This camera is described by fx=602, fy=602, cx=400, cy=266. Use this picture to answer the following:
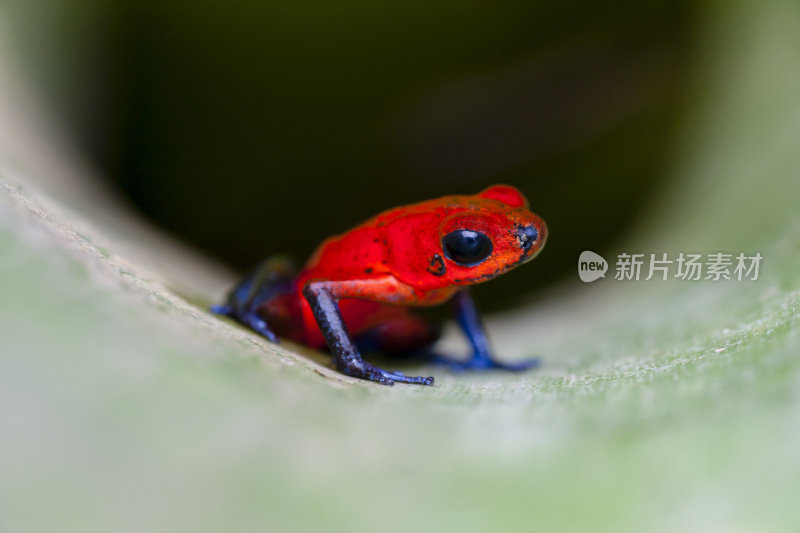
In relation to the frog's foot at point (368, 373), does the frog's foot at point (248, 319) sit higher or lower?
higher

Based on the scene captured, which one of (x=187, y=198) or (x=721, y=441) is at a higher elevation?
(x=187, y=198)

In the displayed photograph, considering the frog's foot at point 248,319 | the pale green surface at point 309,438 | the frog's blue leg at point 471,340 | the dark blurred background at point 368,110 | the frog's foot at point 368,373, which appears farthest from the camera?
the dark blurred background at point 368,110

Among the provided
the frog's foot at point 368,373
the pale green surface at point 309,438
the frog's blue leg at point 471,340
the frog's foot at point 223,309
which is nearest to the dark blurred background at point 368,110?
the frog's blue leg at point 471,340

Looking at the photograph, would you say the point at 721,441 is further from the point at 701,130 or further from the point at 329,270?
the point at 701,130


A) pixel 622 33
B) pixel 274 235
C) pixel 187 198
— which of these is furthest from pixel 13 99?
pixel 622 33

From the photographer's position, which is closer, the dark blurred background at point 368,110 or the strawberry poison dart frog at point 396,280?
the strawberry poison dart frog at point 396,280

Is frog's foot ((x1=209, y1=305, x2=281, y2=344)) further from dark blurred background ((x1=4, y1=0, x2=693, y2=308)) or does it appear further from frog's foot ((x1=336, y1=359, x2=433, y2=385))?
dark blurred background ((x1=4, y1=0, x2=693, y2=308))

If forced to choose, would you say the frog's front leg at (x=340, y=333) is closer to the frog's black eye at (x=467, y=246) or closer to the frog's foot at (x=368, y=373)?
the frog's foot at (x=368, y=373)
